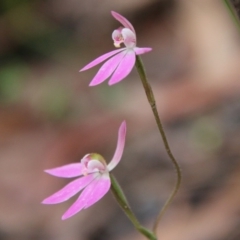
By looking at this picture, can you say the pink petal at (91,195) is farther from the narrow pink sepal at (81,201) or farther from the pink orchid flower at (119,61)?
the pink orchid flower at (119,61)

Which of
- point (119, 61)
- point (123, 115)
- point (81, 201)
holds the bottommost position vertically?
point (81, 201)

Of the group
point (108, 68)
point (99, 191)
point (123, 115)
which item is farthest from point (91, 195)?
point (123, 115)

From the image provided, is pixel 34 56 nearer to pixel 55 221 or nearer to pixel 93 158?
pixel 55 221

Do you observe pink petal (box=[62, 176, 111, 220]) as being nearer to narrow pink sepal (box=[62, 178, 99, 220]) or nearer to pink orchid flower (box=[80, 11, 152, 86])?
narrow pink sepal (box=[62, 178, 99, 220])

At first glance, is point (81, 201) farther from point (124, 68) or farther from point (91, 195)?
point (124, 68)

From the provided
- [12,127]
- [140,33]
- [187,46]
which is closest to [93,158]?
[12,127]

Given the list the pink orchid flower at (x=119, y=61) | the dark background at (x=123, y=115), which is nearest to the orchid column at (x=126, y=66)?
the pink orchid flower at (x=119, y=61)
